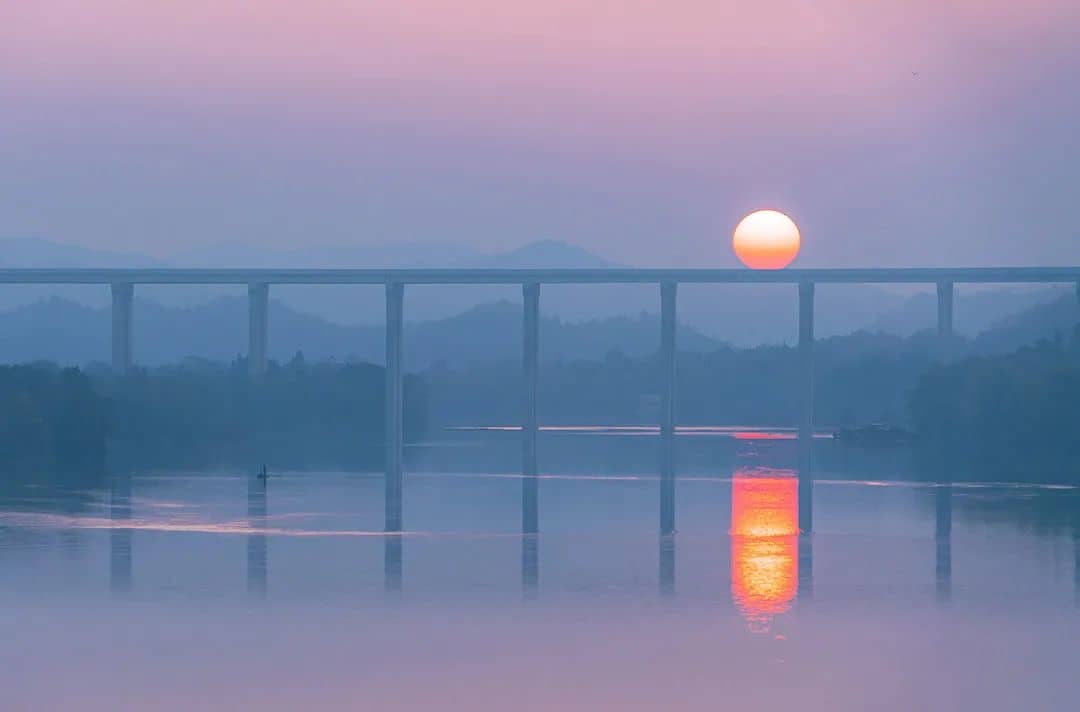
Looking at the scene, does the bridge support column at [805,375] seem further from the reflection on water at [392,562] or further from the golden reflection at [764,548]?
the reflection on water at [392,562]

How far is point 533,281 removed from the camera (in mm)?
83188

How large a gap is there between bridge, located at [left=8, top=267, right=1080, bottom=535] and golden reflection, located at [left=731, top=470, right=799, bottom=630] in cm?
2117

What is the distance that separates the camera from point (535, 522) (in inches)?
1554

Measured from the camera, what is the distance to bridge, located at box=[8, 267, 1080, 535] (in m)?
77.8

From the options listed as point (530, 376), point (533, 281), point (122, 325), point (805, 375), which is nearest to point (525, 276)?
point (533, 281)

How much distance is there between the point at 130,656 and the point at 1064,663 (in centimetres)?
1100

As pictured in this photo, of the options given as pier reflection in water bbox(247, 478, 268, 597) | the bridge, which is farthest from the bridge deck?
pier reflection in water bbox(247, 478, 268, 597)

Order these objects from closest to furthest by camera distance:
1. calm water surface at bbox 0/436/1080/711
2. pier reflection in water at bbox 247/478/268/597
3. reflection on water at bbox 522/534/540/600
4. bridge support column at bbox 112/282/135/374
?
1. calm water surface at bbox 0/436/1080/711
2. reflection on water at bbox 522/534/540/600
3. pier reflection in water at bbox 247/478/268/597
4. bridge support column at bbox 112/282/135/374

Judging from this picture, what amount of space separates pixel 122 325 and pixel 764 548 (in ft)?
204

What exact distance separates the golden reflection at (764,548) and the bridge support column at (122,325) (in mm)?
43686

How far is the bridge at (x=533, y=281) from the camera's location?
77.8 meters

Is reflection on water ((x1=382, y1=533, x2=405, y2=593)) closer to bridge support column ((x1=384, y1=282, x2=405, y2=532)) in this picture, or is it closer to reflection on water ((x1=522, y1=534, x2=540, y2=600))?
reflection on water ((x1=522, y1=534, x2=540, y2=600))

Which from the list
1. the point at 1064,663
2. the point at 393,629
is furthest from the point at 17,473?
the point at 1064,663

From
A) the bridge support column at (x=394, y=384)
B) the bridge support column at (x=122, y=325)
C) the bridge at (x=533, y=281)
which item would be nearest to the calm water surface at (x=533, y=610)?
the bridge support column at (x=394, y=384)
